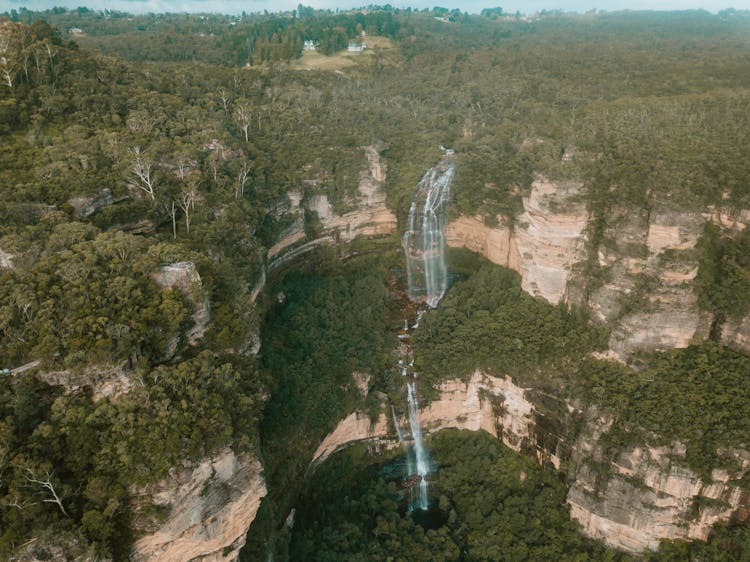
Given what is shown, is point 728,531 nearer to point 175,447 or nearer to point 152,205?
point 175,447

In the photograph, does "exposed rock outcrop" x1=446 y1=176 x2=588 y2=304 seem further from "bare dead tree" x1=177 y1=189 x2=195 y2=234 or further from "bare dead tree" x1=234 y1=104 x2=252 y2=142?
"bare dead tree" x1=234 y1=104 x2=252 y2=142

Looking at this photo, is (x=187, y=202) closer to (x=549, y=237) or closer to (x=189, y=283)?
(x=189, y=283)

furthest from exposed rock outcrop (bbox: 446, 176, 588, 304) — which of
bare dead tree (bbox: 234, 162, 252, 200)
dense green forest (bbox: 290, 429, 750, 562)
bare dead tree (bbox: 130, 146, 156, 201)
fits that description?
bare dead tree (bbox: 130, 146, 156, 201)

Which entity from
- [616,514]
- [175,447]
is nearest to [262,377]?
[175,447]

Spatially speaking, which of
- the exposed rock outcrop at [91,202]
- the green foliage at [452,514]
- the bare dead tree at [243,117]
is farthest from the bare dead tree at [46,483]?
the bare dead tree at [243,117]

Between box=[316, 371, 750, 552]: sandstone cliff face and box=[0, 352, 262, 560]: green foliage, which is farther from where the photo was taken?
box=[316, 371, 750, 552]: sandstone cliff face

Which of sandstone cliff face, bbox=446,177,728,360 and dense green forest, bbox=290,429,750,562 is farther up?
sandstone cliff face, bbox=446,177,728,360
